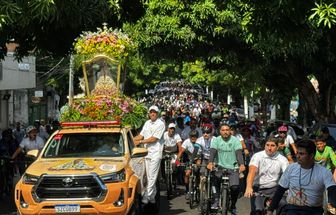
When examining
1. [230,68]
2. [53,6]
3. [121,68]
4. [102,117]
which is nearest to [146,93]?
[230,68]

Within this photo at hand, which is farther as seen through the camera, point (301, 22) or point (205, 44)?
point (205, 44)

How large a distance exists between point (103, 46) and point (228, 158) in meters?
6.15

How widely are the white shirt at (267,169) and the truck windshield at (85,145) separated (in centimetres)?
235

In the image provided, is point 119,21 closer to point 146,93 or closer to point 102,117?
point 102,117

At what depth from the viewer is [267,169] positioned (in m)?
8.60

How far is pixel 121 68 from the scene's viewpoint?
15836 mm

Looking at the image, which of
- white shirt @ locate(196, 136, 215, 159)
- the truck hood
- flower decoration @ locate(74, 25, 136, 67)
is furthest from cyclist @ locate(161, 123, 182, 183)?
the truck hood

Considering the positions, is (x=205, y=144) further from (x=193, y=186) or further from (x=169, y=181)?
(x=169, y=181)

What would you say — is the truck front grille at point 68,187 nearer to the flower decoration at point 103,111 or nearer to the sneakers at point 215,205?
the sneakers at point 215,205

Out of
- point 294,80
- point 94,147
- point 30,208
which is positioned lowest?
point 30,208

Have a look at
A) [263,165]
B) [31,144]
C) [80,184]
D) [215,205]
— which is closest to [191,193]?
[215,205]

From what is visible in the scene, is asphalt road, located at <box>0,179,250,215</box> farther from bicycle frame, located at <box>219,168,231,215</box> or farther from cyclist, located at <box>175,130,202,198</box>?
bicycle frame, located at <box>219,168,231,215</box>

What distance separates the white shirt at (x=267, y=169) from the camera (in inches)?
338

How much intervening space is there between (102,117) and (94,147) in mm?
2139
